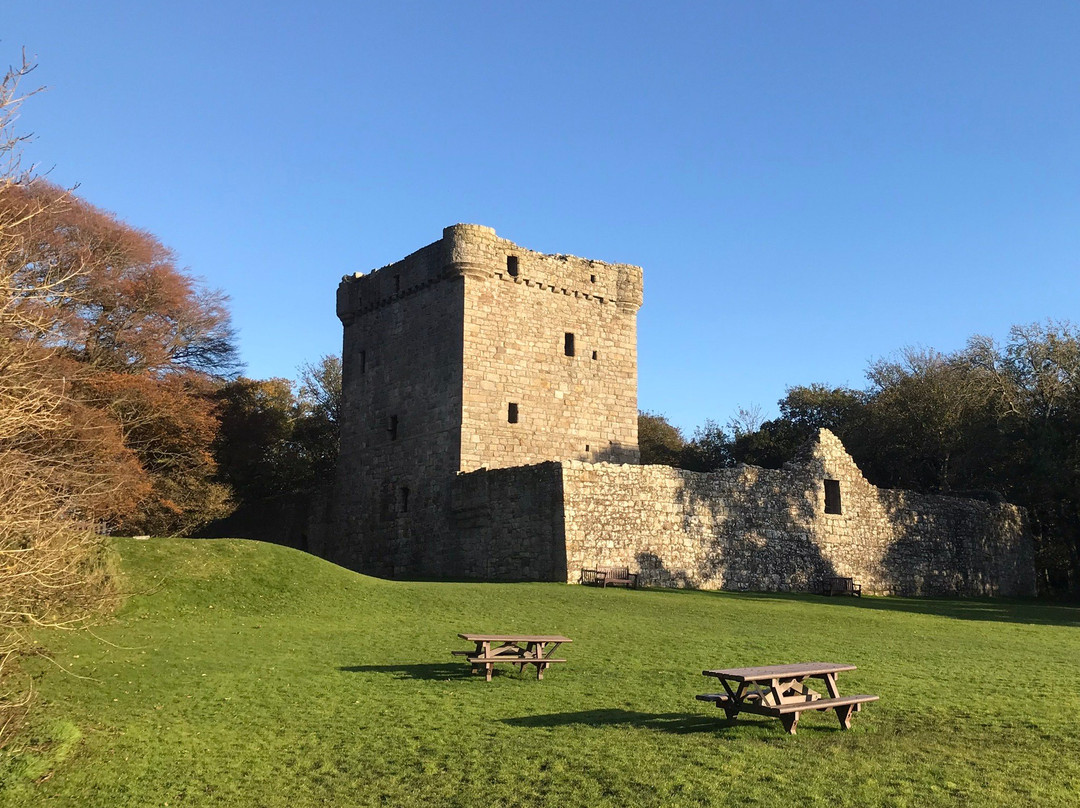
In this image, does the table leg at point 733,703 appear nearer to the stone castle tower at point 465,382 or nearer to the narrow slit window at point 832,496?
the stone castle tower at point 465,382

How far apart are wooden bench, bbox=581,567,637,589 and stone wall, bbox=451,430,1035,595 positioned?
23cm

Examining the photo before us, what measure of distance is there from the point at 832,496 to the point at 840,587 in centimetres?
293

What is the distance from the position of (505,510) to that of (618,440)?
7.16 meters

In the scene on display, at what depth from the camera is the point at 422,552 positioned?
1121 inches

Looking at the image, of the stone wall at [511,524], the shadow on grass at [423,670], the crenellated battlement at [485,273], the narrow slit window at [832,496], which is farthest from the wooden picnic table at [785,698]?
the crenellated battlement at [485,273]

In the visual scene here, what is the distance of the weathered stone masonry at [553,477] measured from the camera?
24.4 m

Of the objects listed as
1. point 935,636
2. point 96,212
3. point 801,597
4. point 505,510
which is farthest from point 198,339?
point 935,636

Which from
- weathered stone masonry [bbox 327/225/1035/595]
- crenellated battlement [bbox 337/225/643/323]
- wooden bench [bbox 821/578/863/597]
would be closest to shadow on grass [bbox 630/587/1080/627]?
wooden bench [bbox 821/578/863/597]

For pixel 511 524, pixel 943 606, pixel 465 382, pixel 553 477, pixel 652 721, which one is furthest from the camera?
pixel 465 382

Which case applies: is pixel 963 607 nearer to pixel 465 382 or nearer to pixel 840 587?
pixel 840 587

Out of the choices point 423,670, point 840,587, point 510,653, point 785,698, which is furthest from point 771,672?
point 840,587

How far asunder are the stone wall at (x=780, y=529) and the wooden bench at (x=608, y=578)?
0.23 meters

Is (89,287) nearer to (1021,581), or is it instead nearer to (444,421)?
(444,421)

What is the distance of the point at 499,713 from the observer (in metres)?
10.8
